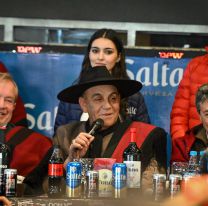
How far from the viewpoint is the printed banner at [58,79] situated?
4090mm

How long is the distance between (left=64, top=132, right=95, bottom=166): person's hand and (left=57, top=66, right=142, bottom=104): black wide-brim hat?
53 cm

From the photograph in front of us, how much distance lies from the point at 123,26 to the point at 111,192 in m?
3.53

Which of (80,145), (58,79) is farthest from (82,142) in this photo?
(58,79)

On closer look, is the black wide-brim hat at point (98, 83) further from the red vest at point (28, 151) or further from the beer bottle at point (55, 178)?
the beer bottle at point (55, 178)

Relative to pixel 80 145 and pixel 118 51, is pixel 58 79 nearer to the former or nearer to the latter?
pixel 118 51

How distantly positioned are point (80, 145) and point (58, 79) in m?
1.87

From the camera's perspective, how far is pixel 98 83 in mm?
2891

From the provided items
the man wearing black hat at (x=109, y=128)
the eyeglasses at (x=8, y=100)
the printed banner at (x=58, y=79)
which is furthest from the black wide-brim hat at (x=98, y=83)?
the printed banner at (x=58, y=79)

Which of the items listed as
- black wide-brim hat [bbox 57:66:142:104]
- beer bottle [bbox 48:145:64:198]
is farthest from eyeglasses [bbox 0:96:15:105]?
beer bottle [bbox 48:145:64:198]

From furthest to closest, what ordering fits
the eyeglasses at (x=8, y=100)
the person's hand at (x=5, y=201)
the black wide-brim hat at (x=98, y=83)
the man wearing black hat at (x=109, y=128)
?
1. the eyeglasses at (x=8, y=100)
2. the black wide-brim hat at (x=98, y=83)
3. the man wearing black hat at (x=109, y=128)
4. the person's hand at (x=5, y=201)

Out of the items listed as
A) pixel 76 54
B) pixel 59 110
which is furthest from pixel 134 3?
pixel 59 110

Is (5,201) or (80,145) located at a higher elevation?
(80,145)

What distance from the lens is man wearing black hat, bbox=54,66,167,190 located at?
2754 mm

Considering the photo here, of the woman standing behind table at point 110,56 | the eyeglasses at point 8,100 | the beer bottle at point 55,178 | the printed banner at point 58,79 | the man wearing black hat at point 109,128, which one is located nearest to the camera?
the beer bottle at point 55,178
